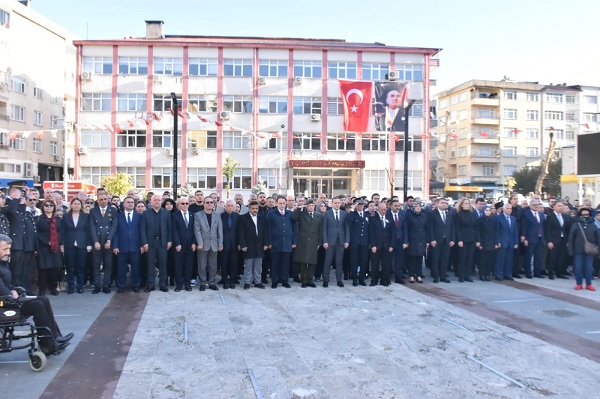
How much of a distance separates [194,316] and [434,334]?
3.66 m

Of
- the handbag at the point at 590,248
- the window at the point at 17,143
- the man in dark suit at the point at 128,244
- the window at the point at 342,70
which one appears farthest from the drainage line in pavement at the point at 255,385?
the window at the point at 17,143

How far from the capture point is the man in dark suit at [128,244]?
976 cm

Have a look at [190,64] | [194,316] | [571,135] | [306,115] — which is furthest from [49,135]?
[571,135]

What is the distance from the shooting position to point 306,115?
41250 millimetres

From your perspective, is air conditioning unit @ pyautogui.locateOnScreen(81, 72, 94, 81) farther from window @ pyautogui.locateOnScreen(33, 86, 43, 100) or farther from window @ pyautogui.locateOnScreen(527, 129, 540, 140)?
window @ pyautogui.locateOnScreen(527, 129, 540, 140)

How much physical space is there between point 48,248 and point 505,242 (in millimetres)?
9991

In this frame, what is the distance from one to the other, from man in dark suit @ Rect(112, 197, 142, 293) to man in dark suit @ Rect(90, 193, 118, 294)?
0.13m

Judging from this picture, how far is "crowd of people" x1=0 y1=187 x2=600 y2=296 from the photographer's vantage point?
9523mm

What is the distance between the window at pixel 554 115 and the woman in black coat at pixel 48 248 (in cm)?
6357

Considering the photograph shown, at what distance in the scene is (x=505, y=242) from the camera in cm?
1184

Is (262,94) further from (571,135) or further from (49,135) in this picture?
(571,135)

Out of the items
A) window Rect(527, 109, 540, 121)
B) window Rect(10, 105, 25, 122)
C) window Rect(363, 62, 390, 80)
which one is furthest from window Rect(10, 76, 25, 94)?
window Rect(527, 109, 540, 121)

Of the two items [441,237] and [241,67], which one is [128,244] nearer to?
[441,237]

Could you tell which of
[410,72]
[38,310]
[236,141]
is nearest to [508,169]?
[410,72]
